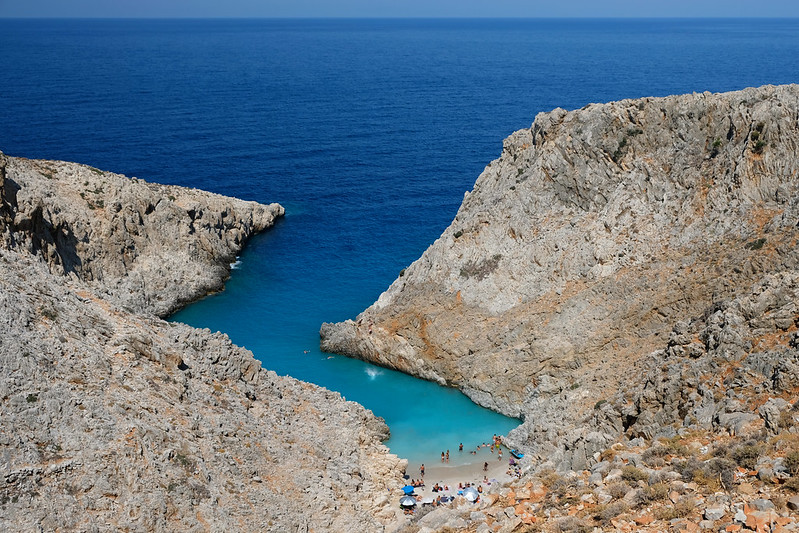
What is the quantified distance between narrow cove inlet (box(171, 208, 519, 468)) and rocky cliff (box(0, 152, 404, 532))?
3.83 meters

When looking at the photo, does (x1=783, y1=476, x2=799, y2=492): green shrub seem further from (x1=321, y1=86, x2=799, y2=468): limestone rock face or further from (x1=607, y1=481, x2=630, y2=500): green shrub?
(x1=321, y1=86, x2=799, y2=468): limestone rock face

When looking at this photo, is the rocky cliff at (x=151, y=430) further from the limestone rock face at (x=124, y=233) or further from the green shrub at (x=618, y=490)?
the green shrub at (x=618, y=490)

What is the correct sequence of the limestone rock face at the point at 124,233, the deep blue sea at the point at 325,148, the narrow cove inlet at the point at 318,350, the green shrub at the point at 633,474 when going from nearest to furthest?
the green shrub at the point at 633,474 < the narrow cove inlet at the point at 318,350 < the deep blue sea at the point at 325,148 < the limestone rock face at the point at 124,233

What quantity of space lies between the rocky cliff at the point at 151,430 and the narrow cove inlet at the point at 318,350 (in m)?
3.83

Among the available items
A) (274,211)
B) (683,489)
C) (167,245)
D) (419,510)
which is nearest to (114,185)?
(167,245)

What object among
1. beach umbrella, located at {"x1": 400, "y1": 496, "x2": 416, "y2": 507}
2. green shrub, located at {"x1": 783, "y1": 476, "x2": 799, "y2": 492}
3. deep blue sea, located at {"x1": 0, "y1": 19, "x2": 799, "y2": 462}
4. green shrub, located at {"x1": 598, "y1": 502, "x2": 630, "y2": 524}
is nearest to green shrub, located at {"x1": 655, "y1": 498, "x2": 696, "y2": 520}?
green shrub, located at {"x1": 598, "y1": 502, "x2": 630, "y2": 524}

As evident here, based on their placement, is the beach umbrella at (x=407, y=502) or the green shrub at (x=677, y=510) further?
the beach umbrella at (x=407, y=502)

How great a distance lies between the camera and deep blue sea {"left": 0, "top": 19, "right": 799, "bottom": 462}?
5584 cm

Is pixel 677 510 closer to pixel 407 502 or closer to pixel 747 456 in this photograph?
pixel 747 456

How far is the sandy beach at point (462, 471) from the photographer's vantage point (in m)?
41.6

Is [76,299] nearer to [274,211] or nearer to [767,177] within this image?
[767,177]

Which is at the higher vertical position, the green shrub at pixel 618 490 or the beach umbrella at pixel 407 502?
the green shrub at pixel 618 490

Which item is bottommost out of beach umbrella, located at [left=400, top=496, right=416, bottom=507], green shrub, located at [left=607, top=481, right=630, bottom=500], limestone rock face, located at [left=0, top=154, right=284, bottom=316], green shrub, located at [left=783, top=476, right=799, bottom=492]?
beach umbrella, located at [left=400, top=496, right=416, bottom=507]

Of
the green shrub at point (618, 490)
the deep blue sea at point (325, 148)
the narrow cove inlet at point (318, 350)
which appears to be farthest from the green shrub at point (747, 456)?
the deep blue sea at point (325, 148)
